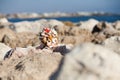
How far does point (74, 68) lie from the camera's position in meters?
3.59

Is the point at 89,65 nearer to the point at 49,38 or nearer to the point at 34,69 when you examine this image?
the point at 34,69

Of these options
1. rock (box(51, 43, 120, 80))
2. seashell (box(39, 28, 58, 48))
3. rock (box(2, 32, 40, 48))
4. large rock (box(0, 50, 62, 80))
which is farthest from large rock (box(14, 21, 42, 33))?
rock (box(51, 43, 120, 80))

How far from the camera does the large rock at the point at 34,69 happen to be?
5.62m

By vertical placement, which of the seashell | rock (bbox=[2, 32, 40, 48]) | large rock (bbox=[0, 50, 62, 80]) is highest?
large rock (bbox=[0, 50, 62, 80])

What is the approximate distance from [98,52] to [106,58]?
76 millimetres

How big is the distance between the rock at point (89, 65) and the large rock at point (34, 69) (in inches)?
76.8

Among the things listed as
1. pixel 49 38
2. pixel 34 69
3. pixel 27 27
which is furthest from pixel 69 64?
pixel 27 27

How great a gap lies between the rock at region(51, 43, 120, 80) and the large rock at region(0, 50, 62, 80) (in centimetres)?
195

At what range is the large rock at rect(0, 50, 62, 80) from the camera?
18.4 ft

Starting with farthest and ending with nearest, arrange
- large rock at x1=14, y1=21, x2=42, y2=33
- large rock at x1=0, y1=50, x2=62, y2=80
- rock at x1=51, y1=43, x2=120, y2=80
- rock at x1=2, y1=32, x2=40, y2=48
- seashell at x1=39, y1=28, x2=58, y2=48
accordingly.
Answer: large rock at x1=14, y1=21, x2=42, y2=33
rock at x1=2, y1=32, x2=40, y2=48
seashell at x1=39, y1=28, x2=58, y2=48
large rock at x1=0, y1=50, x2=62, y2=80
rock at x1=51, y1=43, x2=120, y2=80

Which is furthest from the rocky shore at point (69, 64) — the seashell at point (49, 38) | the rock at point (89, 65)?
the seashell at point (49, 38)

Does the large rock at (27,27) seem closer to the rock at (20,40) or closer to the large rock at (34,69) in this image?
the rock at (20,40)

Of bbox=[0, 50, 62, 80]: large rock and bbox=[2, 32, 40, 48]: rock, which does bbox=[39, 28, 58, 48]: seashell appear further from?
bbox=[2, 32, 40, 48]: rock

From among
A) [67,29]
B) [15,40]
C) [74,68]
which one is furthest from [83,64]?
[67,29]
